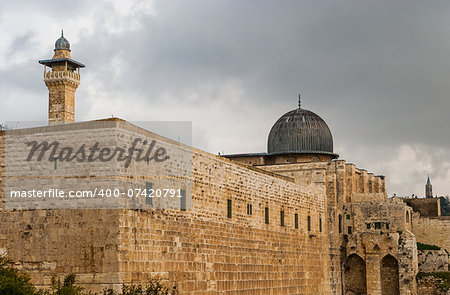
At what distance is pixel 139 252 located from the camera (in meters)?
17.0

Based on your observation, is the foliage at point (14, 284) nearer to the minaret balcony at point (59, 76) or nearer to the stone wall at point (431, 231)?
the minaret balcony at point (59, 76)

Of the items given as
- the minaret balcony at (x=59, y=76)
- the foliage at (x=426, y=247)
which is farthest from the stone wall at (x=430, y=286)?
the minaret balcony at (x=59, y=76)

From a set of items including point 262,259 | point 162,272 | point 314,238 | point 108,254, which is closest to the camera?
point 108,254

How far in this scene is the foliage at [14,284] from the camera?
49.7 ft

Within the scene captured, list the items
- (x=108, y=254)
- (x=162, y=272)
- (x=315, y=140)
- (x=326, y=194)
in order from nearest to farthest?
(x=108, y=254), (x=162, y=272), (x=326, y=194), (x=315, y=140)

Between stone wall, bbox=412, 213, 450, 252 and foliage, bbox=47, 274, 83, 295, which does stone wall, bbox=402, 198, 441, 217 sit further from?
foliage, bbox=47, 274, 83, 295

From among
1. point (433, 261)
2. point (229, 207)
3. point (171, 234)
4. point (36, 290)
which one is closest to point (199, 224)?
point (171, 234)

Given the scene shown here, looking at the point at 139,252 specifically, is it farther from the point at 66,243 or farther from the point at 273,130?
the point at 273,130

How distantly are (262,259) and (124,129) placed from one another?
909 centimetres

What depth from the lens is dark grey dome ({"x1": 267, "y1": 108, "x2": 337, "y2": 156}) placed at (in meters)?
35.3

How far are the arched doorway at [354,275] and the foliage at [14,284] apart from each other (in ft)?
64.4

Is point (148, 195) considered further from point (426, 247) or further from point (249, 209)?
point (426, 247)

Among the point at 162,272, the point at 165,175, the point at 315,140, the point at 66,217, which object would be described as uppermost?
the point at 315,140

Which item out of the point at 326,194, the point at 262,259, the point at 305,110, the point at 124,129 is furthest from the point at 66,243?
Result: the point at 305,110
